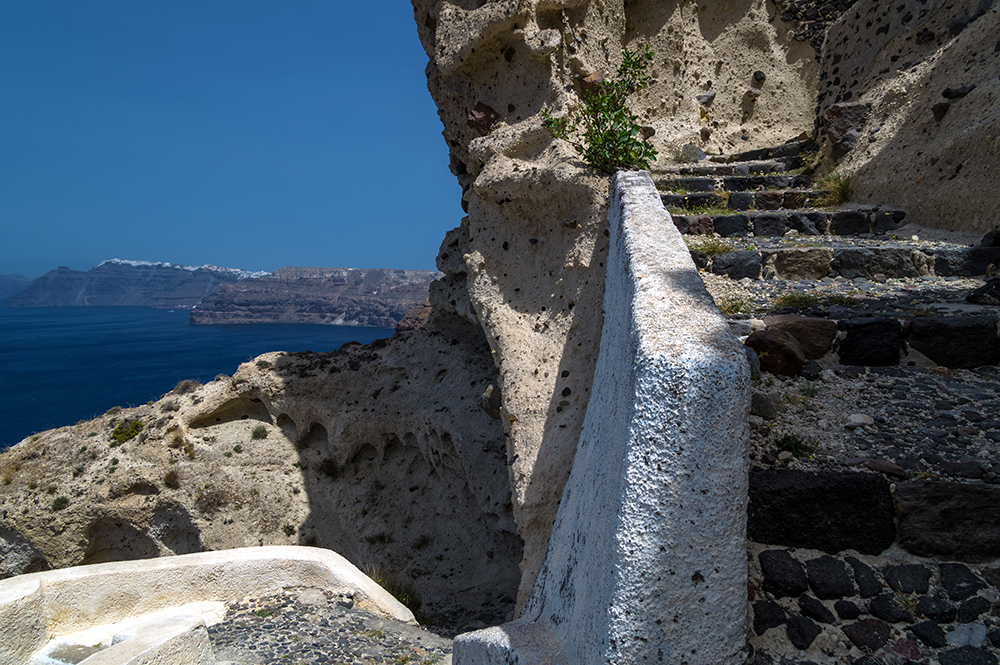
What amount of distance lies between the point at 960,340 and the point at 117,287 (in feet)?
277

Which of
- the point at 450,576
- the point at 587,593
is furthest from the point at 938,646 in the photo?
the point at 450,576

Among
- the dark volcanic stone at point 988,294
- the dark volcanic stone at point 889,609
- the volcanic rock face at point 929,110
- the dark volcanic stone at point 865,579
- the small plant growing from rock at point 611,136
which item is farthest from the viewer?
the volcanic rock face at point 929,110

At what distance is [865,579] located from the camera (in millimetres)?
2152

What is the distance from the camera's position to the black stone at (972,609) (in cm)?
194

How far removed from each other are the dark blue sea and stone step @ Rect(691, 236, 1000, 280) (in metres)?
12.8

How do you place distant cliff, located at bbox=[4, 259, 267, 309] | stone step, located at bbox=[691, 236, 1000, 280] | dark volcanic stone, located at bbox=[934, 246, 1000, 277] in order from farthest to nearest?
distant cliff, located at bbox=[4, 259, 267, 309] < stone step, located at bbox=[691, 236, 1000, 280] < dark volcanic stone, located at bbox=[934, 246, 1000, 277]

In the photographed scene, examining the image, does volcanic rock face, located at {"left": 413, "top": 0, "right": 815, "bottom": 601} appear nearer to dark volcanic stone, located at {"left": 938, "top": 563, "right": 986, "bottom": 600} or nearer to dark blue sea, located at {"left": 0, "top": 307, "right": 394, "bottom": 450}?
dark volcanic stone, located at {"left": 938, "top": 563, "right": 986, "bottom": 600}

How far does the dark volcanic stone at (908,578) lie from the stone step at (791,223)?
3506 mm

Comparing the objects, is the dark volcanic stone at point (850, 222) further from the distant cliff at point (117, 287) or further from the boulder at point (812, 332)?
the distant cliff at point (117, 287)

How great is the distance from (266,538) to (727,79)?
1030cm

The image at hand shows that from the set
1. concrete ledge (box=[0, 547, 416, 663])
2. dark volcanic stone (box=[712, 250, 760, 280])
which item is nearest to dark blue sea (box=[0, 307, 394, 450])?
concrete ledge (box=[0, 547, 416, 663])

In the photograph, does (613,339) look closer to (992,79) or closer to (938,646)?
(938,646)

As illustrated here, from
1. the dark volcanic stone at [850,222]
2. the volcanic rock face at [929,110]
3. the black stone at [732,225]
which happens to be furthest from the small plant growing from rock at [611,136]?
the volcanic rock face at [929,110]

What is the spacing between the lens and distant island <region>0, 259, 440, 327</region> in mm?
48625
